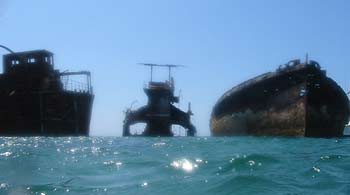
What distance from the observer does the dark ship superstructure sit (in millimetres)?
46031

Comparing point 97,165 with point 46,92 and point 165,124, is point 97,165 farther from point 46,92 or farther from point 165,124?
point 165,124

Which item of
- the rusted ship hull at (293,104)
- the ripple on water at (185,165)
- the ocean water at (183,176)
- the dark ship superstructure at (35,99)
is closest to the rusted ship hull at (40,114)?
the dark ship superstructure at (35,99)

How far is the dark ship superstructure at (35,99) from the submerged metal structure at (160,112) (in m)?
7.52

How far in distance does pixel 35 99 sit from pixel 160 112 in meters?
12.9

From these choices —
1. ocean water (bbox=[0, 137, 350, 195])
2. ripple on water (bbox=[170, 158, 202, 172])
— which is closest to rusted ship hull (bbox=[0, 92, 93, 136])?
ocean water (bbox=[0, 137, 350, 195])

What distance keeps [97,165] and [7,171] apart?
2.30 m

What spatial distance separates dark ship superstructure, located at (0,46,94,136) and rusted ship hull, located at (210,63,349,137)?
17.8 m

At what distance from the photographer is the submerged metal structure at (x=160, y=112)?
50.5 metres

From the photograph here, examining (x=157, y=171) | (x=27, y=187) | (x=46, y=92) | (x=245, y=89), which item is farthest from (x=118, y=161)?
(x=46, y=92)

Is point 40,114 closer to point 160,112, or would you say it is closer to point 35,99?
point 35,99

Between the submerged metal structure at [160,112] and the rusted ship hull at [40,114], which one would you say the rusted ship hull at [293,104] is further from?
the rusted ship hull at [40,114]

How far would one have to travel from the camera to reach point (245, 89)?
36.9m

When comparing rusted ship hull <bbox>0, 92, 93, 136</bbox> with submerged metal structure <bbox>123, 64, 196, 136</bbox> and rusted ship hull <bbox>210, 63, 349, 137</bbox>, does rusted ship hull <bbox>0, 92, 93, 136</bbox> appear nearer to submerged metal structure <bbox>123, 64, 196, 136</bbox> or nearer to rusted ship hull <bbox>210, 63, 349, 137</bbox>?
submerged metal structure <bbox>123, 64, 196, 136</bbox>

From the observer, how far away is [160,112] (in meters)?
50.7
